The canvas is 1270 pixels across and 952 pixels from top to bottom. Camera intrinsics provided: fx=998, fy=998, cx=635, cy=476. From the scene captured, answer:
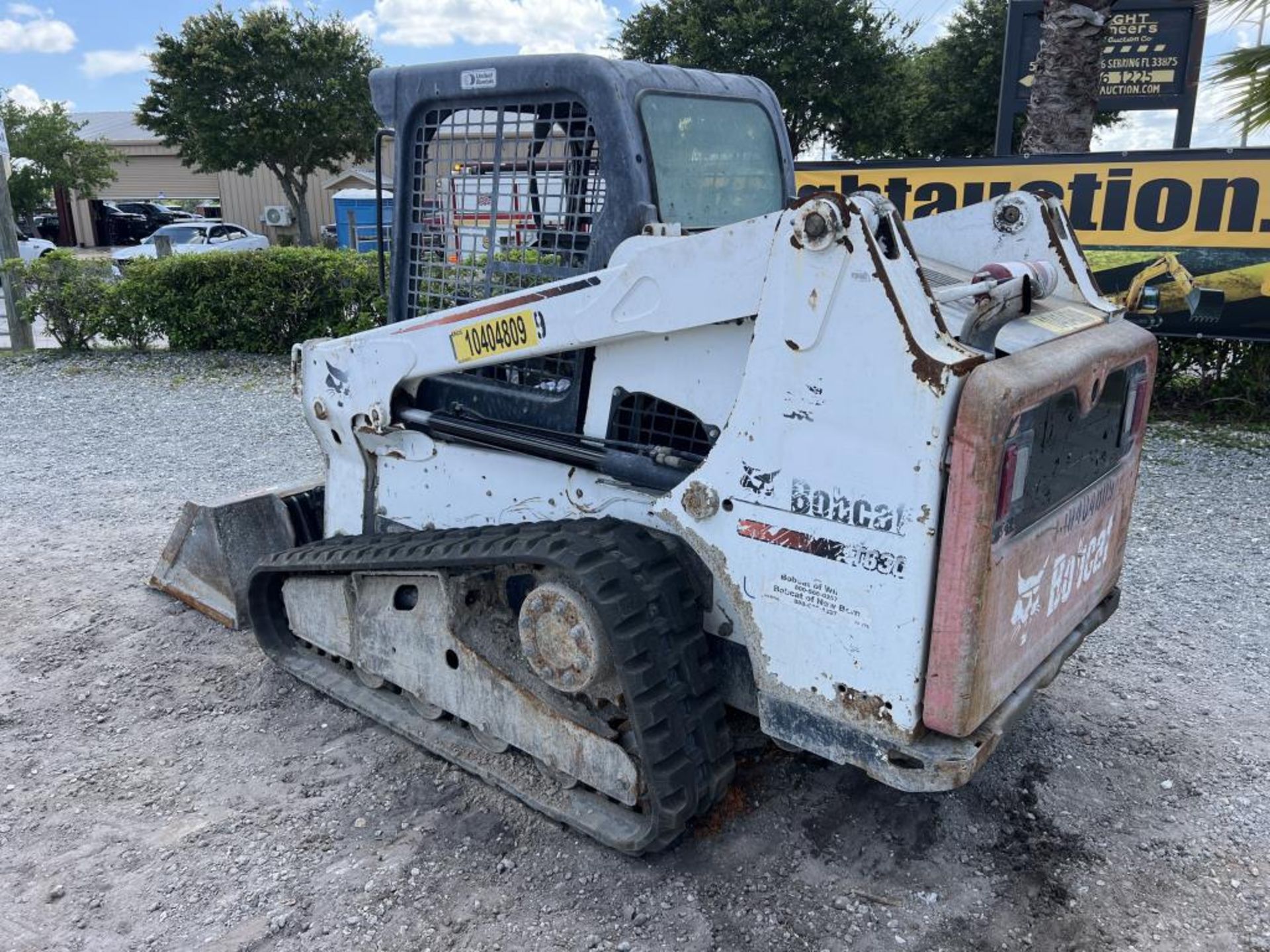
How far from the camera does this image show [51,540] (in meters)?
5.74

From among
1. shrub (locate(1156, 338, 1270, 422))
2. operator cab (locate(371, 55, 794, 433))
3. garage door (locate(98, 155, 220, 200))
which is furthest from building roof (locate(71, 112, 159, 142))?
operator cab (locate(371, 55, 794, 433))

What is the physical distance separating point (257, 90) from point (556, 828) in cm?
3014

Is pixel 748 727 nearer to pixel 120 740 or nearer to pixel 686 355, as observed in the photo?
pixel 686 355

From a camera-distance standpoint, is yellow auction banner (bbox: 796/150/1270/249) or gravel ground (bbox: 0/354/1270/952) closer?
gravel ground (bbox: 0/354/1270/952)

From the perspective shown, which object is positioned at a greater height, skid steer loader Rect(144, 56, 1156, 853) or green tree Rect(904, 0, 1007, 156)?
green tree Rect(904, 0, 1007, 156)

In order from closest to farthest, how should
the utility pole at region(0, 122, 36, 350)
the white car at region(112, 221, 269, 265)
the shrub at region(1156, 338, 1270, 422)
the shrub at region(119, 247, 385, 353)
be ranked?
the shrub at region(1156, 338, 1270, 422), the shrub at region(119, 247, 385, 353), the utility pole at region(0, 122, 36, 350), the white car at region(112, 221, 269, 265)

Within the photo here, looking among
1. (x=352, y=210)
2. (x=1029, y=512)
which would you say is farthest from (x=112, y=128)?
(x=1029, y=512)

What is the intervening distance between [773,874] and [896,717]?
78cm

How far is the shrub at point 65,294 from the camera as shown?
37.4 ft

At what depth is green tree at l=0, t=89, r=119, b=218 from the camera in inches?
1415

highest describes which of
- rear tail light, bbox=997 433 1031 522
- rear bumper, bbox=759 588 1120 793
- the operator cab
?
the operator cab

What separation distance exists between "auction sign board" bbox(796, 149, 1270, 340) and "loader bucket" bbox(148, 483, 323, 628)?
585cm

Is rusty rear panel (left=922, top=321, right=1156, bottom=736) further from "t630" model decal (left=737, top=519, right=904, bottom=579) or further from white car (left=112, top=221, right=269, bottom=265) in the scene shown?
white car (left=112, top=221, right=269, bottom=265)

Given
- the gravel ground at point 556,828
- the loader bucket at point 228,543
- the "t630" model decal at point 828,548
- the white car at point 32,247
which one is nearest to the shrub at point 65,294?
the gravel ground at point 556,828
